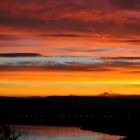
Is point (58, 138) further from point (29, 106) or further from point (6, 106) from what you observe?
point (29, 106)

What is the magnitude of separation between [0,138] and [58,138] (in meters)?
26.8

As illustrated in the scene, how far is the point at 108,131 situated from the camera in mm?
93938

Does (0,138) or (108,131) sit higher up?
(108,131)

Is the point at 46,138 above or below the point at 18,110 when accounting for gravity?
below

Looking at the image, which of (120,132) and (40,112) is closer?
(120,132)

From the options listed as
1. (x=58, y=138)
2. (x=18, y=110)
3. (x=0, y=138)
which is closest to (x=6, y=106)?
(x=18, y=110)

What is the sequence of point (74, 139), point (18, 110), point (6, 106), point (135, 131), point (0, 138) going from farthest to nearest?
point (18, 110)
point (6, 106)
point (135, 131)
point (74, 139)
point (0, 138)

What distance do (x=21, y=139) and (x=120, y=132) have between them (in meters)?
27.2

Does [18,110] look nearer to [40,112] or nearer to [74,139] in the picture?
[40,112]

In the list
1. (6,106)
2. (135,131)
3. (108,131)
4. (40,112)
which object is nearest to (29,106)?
(40,112)

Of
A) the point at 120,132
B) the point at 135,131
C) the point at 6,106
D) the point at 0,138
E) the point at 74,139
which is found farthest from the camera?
the point at 6,106

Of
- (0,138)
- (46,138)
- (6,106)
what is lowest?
(0,138)

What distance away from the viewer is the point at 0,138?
166ft

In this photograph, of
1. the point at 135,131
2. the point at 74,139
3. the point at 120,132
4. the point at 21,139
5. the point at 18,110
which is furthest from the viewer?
the point at 18,110
